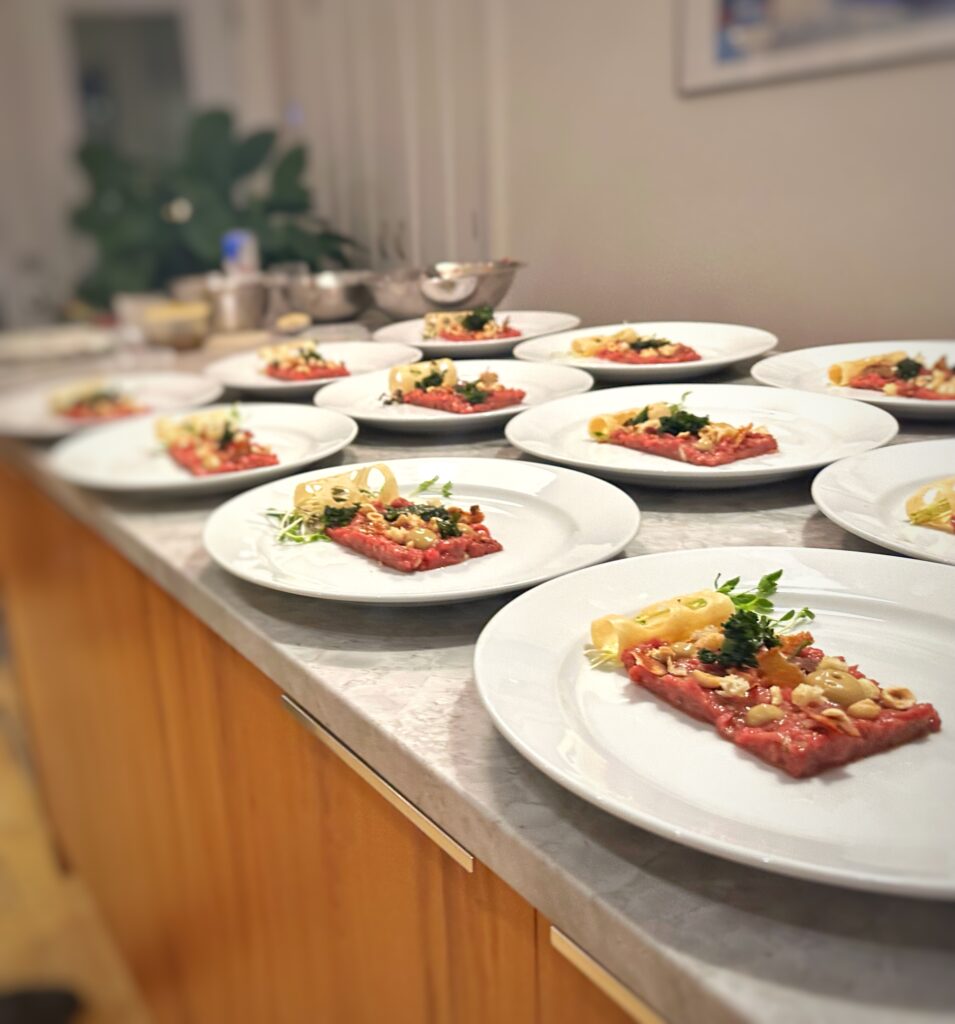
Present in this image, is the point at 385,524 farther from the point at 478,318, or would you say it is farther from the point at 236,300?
the point at 236,300

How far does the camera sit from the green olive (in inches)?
21.3

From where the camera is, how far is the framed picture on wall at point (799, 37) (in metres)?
0.75

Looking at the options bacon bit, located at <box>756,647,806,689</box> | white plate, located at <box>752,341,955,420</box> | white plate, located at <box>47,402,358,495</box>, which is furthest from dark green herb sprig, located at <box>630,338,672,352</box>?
bacon bit, located at <box>756,647,806,689</box>

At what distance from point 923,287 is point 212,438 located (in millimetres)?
760

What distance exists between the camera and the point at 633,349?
113cm

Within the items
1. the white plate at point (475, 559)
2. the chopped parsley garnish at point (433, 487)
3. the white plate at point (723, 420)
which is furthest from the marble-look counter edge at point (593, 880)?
the white plate at point (723, 420)

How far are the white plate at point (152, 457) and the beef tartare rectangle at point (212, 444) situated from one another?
1 cm

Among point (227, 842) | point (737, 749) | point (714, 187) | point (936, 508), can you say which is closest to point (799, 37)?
point (714, 187)

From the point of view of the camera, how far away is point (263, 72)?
1049 mm

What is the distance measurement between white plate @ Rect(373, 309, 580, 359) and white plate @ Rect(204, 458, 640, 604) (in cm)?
23

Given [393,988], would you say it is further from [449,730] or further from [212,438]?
[212,438]

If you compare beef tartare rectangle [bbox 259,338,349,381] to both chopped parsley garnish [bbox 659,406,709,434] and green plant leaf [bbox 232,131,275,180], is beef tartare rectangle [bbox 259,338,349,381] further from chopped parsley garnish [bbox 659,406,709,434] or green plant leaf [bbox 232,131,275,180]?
chopped parsley garnish [bbox 659,406,709,434]

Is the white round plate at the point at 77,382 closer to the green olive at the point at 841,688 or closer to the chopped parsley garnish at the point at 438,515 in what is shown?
the chopped parsley garnish at the point at 438,515

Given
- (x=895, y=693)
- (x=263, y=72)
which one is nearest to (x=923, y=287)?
(x=895, y=693)
